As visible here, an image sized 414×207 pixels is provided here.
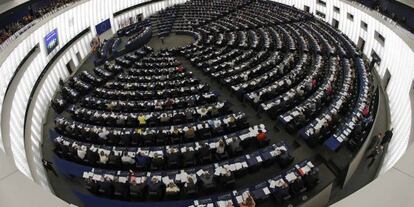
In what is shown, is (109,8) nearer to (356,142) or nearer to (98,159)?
(98,159)

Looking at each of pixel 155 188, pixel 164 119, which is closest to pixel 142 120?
pixel 164 119

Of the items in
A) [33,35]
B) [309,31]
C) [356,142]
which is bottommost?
[356,142]

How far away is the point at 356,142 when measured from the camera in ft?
46.4

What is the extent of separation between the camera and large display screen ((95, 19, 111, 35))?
33.9 m

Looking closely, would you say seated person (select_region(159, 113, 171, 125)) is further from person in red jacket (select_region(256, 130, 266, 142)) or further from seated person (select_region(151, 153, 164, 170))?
person in red jacket (select_region(256, 130, 266, 142))

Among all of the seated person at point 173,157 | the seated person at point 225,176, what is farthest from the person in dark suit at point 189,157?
the seated person at point 225,176

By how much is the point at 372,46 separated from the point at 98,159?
24.2m

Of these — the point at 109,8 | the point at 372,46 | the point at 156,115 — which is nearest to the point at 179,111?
the point at 156,115

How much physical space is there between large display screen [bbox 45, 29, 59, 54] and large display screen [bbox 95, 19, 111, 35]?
7895 mm

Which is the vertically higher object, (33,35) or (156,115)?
(33,35)

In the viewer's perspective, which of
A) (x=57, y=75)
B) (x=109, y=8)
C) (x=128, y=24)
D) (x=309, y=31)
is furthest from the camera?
(x=128, y=24)

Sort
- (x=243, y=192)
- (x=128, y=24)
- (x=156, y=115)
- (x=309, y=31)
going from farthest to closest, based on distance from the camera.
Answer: (x=128, y=24) < (x=309, y=31) < (x=156, y=115) < (x=243, y=192)

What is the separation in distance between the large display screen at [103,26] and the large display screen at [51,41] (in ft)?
25.9

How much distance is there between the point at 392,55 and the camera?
2152 centimetres
